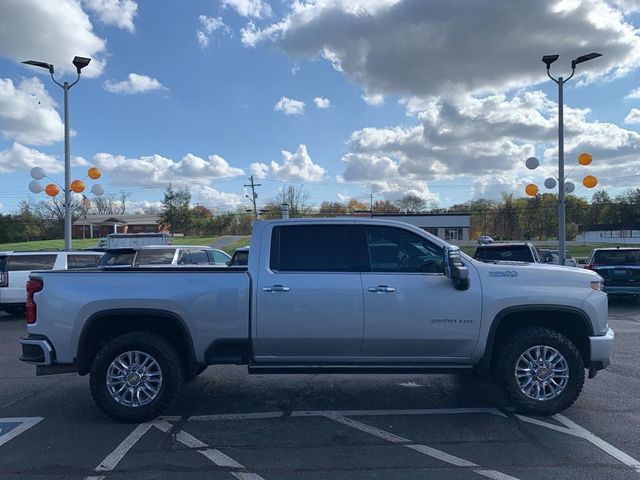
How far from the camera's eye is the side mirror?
4.98 meters

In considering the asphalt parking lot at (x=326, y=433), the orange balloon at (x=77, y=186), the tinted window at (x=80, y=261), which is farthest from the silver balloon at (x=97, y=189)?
the asphalt parking lot at (x=326, y=433)

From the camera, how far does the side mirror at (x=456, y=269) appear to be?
498 cm

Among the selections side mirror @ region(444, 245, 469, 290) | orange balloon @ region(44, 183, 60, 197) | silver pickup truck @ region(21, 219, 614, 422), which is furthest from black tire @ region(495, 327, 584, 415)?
orange balloon @ region(44, 183, 60, 197)

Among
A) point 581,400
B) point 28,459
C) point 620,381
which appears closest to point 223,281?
point 28,459

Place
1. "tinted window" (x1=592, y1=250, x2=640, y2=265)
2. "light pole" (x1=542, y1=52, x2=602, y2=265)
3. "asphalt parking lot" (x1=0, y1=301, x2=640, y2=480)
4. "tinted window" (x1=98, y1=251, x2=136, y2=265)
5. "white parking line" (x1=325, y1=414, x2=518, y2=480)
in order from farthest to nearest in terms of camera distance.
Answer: "light pole" (x1=542, y1=52, x2=602, y2=265), "tinted window" (x1=592, y1=250, x2=640, y2=265), "tinted window" (x1=98, y1=251, x2=136, y2=265), "asphalt parking lot" (x1=0, y1=301, x2=640, y2=480), "white parking line" (x1=325, y1=414, x2=518, y2=480)

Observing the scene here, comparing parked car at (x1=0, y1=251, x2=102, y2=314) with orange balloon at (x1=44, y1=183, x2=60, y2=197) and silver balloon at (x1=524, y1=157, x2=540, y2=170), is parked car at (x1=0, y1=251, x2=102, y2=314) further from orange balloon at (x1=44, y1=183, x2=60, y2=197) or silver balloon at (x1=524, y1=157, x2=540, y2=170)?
silver balloon at (x1=524, y1=157, x2=540, y2=170)

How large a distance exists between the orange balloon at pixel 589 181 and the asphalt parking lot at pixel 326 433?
13901 mm

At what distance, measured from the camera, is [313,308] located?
5141 millimetres

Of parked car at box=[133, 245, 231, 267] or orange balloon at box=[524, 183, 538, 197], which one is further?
orange balloon at box=[524, 183, 538, 197]

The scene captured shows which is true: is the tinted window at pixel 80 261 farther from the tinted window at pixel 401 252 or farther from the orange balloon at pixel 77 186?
the tinted window at pixel 401 252

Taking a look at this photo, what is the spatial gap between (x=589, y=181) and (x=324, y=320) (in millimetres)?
17240

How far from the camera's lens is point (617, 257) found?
46.9 feet

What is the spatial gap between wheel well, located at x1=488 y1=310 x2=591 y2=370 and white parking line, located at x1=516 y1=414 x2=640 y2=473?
649 millimetres

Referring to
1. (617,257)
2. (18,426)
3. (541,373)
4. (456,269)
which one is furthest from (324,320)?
(617,257)
